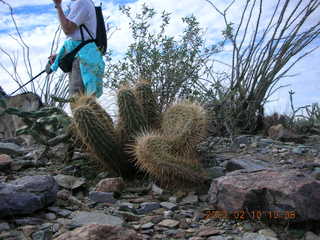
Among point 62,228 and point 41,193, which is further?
point 41,193

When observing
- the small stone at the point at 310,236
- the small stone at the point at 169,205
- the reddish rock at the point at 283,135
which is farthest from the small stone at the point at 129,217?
the reddish rock at the point at 283,135

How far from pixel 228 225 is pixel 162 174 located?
0.64 metres

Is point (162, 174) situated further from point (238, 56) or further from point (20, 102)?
point (20, 102)

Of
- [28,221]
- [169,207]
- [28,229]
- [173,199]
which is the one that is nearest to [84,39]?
[173,199]

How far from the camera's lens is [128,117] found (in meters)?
3.13

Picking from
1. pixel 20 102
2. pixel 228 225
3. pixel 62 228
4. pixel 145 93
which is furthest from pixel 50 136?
pixel 20 102

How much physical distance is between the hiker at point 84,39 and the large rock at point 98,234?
8.00ft

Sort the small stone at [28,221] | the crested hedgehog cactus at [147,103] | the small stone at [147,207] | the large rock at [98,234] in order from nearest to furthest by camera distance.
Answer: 1. the large rock at [98,234]
2. the small stone at [28,221]
3. the small stone at [147,207]
4. the crested hedgehog cactus at [147,103]

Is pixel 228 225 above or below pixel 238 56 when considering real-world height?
below

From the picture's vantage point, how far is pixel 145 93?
10.9 feet

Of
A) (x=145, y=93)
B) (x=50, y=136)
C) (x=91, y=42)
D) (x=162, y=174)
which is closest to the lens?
(x=162, y=174)

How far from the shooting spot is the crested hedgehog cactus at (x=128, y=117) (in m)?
3.11

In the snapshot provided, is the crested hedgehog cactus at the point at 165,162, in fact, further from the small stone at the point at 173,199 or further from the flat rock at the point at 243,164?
the flat rock at the point at 243,164
